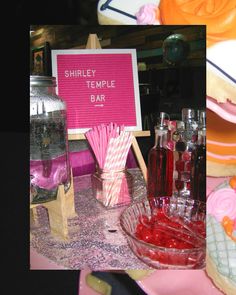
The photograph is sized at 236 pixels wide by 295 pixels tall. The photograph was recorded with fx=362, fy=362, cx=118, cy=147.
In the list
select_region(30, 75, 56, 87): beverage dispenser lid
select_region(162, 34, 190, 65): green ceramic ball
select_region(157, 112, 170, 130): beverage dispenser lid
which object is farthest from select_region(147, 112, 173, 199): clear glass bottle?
select_region(30, 75, 56, 87): beverage dispenser lid

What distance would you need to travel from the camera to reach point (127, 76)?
1050mm

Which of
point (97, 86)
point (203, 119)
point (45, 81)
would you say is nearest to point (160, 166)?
point (203, 119)

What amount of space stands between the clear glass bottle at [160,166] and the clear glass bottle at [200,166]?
0.07 m

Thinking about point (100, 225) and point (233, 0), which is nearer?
point (233, 0)

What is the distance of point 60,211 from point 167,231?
321 mm

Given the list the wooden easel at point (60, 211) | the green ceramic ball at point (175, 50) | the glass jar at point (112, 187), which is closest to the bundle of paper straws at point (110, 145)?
the glass jar at point (112, 187)

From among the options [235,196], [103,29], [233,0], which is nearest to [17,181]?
[103,29]

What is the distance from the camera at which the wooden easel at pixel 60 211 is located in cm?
104

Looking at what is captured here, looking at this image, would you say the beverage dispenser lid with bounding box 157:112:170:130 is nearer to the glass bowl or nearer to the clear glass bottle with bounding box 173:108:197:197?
the clear glass bottle with bounding box 173:108:197:197

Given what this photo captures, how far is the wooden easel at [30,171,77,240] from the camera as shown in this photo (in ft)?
3.42

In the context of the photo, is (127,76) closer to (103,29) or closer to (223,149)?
(103,29)

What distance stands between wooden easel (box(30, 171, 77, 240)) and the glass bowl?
16 centimetres

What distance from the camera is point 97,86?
41.2 inches

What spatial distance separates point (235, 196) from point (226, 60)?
1.24ft
